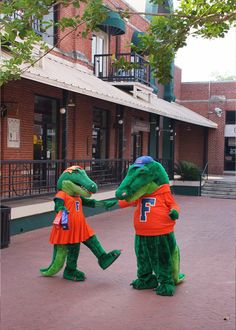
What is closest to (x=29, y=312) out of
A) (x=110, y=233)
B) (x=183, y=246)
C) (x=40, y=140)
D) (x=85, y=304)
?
(x=85, y=304)

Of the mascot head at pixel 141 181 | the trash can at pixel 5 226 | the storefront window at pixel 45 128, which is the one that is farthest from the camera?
the storefront window at pixel 45 128

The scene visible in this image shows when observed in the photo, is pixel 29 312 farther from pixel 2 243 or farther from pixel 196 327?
pixel 2 243

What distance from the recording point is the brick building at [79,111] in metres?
10.7

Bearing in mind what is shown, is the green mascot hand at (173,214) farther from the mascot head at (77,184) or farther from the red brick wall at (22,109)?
the red brick wall at (22,109)

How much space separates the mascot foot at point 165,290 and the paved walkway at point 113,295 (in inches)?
3.1

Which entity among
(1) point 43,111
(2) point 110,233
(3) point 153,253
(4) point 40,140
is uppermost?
(1) point 43,111

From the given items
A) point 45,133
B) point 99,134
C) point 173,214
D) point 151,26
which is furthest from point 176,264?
point 99,134

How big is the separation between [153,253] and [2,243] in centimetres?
352

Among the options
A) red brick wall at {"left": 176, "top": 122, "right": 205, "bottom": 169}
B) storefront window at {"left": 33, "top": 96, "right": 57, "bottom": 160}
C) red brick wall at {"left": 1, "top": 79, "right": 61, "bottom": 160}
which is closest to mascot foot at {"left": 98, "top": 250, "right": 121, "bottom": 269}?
red brick wall at {"left": 1, "top": 79, "right": 61, "bottom": 160}

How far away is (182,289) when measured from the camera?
5.77 m

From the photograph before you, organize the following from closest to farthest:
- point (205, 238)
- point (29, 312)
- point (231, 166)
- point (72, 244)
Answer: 1. point (29, 312)
2. point (72, 244)
3. point (205, 238)
4. point (231, 166)

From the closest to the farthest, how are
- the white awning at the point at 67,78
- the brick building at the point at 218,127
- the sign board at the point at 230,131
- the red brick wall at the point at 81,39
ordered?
the white awning at the point at 67,78
the red brick wall at the point at 81,39
the sign board at the point at 230,131
the brick building at the point at 218,127

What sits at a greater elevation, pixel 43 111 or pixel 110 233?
pixel 43 111

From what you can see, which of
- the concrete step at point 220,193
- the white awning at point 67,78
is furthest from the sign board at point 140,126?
the concrete step at point 220,193
